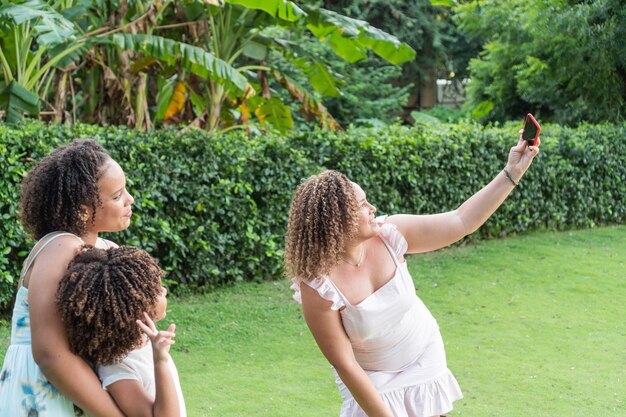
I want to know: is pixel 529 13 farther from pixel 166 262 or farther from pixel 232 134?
pixel 166 262

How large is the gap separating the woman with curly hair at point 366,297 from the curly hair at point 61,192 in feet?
2.67

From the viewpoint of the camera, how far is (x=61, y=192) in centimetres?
272

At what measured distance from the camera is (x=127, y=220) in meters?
2.88

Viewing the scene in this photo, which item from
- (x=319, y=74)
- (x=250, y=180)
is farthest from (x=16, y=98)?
(x=319, y=74)

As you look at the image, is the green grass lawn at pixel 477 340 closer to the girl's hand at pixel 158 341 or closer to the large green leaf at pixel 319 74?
the large green leaf at pixel 319 74

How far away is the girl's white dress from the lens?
2.60m

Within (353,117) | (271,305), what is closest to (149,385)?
(271,305)

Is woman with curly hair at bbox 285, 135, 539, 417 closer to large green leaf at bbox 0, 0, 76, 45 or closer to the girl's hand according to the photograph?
A: the girl's hand

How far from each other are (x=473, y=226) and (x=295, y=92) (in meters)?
7.82

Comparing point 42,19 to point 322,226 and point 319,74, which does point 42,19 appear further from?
point 322,226

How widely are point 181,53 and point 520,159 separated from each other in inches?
241

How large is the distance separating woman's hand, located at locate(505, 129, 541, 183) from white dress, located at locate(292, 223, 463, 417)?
0.56 meters

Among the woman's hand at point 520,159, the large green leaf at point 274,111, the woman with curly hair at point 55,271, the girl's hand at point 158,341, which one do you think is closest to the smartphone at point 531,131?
the woman's hand at point 520,159

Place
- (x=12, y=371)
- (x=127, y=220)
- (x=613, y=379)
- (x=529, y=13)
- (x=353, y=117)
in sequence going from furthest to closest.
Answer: (x=353, y=117) → (x=529, y=13) → (x=613, y=379) → (x=127, y=220) → (x=12, y=371)
